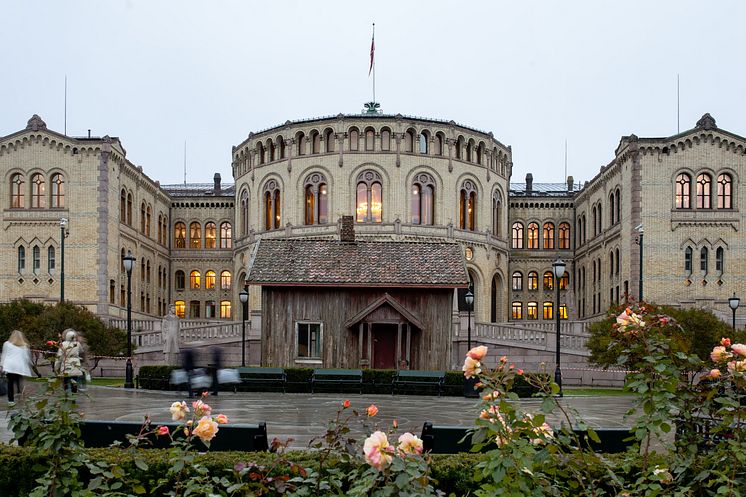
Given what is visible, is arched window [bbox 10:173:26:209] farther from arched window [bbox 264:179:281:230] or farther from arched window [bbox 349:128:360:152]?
arched window [bbox 349:128:360:152]

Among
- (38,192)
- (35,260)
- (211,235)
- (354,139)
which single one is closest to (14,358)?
(35,260)

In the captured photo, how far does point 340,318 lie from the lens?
3200cm

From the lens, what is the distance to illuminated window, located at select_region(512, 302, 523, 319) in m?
70.8

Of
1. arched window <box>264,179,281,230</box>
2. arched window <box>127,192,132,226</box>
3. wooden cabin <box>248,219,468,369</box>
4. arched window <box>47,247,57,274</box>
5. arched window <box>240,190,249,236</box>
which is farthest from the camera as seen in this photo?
arched window <box>240,190,249,236</box>

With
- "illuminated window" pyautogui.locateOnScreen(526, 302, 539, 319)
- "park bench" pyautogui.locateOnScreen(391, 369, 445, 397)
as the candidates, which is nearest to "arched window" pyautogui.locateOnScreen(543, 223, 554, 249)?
"illuminated window" pyautogui.locateOnScreen(526, 302, 539, 319)

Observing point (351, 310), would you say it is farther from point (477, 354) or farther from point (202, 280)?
point (202, 280)

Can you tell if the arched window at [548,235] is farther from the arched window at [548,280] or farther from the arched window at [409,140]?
the arched window at [409,140]

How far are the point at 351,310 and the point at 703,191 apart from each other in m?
32.3

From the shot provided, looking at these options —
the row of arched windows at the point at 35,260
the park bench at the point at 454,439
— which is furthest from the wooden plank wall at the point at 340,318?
the row of arched windows at the point at 35,260

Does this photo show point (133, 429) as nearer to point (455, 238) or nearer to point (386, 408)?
point (386, 408)

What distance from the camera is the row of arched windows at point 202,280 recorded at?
72262 millimetres

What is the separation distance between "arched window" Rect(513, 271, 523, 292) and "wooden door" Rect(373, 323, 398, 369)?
39.4m

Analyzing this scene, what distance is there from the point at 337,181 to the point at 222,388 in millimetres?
36113

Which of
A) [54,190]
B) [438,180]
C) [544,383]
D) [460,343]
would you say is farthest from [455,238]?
[544,383]
